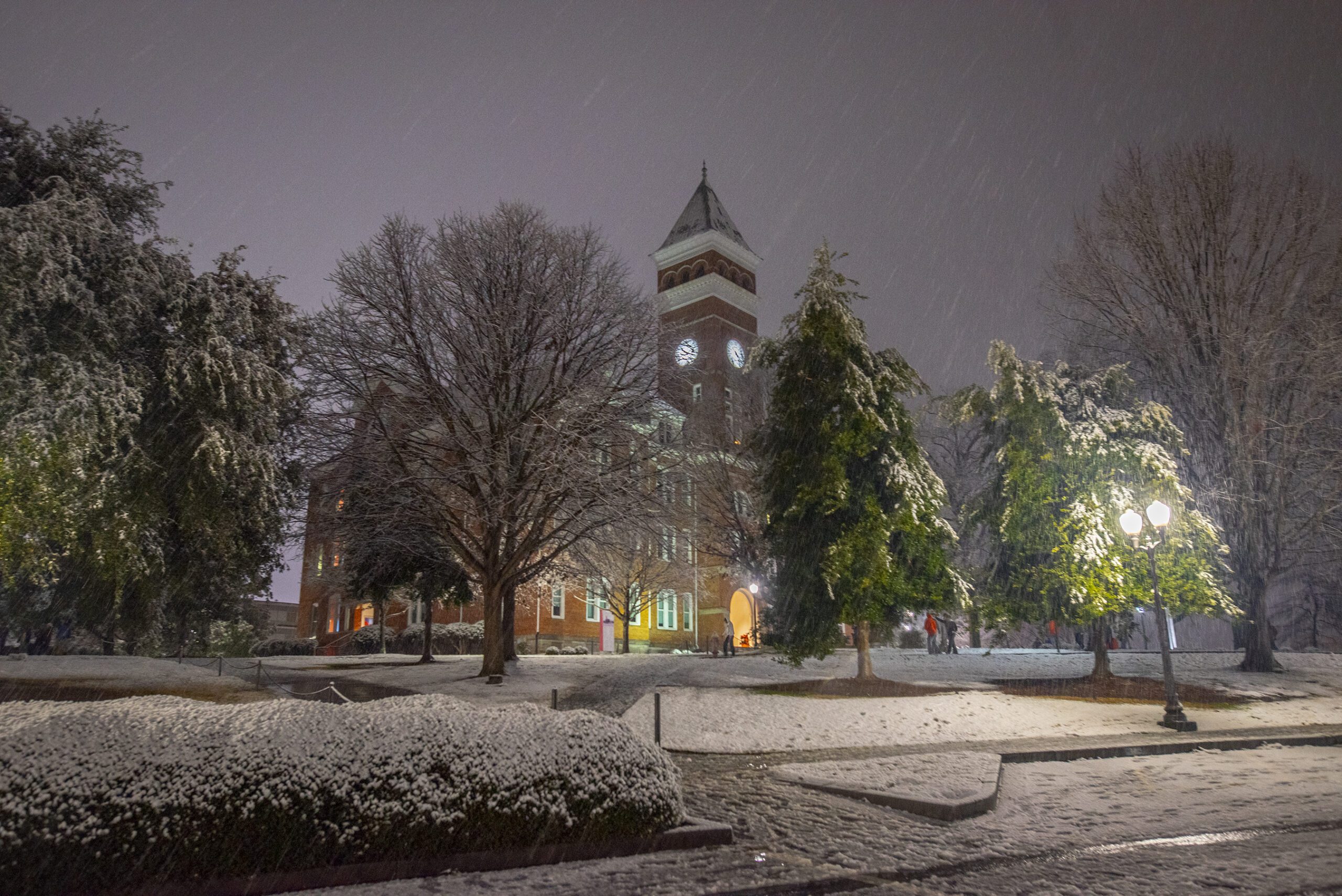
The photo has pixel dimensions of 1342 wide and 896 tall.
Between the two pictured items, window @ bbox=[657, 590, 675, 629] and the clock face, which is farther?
window @ bbox=[657, 590, 675, 629]

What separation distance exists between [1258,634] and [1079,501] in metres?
7.49

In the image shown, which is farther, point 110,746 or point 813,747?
point 813,747

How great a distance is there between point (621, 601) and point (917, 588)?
23.4 meters

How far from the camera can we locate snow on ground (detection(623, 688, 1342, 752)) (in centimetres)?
1258

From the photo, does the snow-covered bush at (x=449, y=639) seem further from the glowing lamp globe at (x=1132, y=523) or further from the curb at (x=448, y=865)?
the curb at (x=448, y=865)

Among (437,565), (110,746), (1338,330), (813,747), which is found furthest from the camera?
(437,565)

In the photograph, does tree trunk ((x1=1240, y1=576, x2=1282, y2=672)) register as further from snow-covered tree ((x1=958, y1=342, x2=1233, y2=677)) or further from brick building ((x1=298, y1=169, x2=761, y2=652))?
brick building ((x1=298, y1=169, x2=761, y2=652))

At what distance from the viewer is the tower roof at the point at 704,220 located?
54656mm

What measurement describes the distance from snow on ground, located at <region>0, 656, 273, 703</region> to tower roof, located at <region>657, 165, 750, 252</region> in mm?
39900

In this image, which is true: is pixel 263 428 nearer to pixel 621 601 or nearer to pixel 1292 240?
pixel 621 601

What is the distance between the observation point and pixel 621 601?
4056 centimetres

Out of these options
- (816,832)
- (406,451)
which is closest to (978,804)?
(816,832)

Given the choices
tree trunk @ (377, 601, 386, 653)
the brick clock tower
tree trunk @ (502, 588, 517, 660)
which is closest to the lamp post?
tree trunk @ (502, 588, 517, 660)

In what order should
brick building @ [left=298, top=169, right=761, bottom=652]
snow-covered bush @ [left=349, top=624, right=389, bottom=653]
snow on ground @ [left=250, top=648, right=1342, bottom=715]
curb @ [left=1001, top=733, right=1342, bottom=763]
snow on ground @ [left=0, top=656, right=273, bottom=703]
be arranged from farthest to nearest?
snow-covered bush @ [left=349, top=624, right=389, bottom=653], brick building @ [left=298, top=169, right=761, bottom=652], snow on ground @ [left=250, top=648, right=1342, bottom=715], snow on ground @ [left=0, top=656, right=273, bottom=703], curb @ [left=1001, top=733, right=1342, bottom=763]
